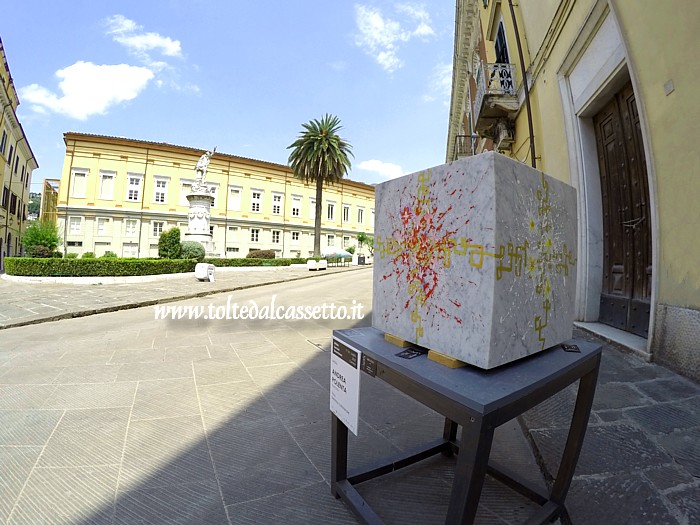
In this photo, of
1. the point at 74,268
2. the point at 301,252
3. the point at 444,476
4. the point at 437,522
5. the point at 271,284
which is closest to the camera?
the point at 437,522

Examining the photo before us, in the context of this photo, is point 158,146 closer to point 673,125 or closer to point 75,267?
point 75,267

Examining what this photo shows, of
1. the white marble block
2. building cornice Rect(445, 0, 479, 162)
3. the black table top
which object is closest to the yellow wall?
the white marble block

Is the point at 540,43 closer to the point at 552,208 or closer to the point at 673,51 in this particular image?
the point at 673,51

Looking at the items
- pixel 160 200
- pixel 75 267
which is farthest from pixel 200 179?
pixel 160 200

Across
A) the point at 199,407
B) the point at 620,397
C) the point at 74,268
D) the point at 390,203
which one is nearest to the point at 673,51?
the point at 620,397

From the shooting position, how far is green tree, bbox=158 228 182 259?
54.3 ft

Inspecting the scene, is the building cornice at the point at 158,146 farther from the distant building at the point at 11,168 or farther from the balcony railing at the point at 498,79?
the balcony railing at the point at 498,79

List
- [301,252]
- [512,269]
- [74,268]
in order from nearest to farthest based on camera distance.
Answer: [512,269], [74,268], [301,252]

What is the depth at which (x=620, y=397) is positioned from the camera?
2.64m

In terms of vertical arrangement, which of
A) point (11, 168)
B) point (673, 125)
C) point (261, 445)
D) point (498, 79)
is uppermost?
point (11, 168)

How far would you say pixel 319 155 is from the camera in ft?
102

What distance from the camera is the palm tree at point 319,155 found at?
31062mm

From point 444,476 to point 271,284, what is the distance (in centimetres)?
1356

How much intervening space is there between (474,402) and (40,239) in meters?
19.2
